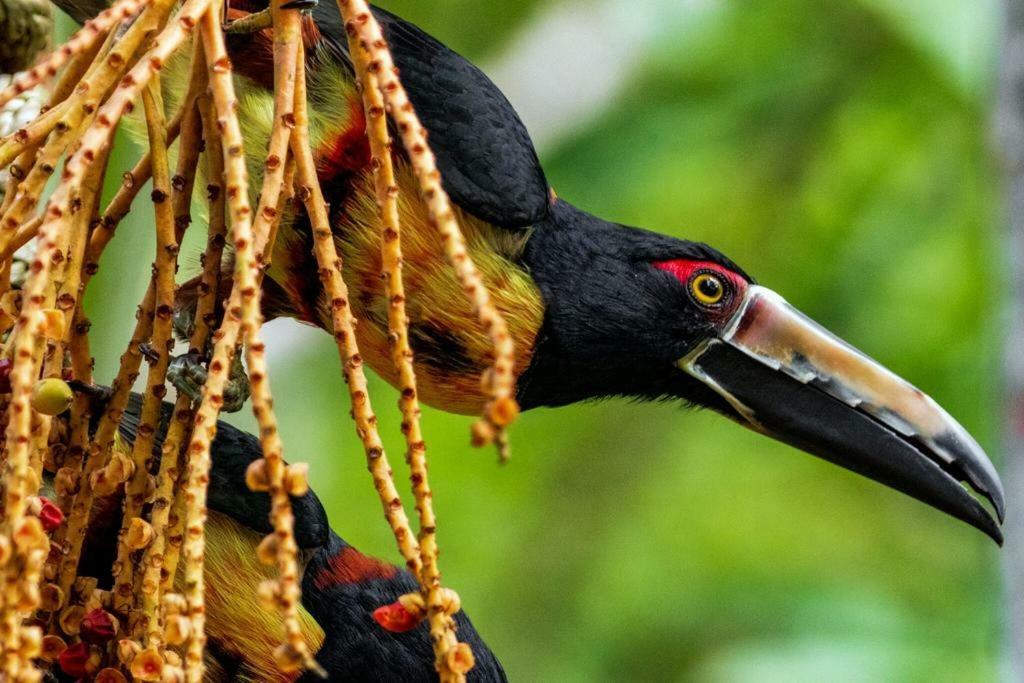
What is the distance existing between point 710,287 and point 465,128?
1.38ft

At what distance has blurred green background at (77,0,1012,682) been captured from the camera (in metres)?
3.93

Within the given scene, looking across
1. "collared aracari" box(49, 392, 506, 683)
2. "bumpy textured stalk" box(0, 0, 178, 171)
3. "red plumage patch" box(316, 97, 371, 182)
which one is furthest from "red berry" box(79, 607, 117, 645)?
"red plumage patch" box(316, 97, 371, 182)

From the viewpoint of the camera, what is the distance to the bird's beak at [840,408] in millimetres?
1924

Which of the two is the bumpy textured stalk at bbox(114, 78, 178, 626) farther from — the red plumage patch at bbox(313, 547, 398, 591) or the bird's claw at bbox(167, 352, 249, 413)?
the red plumage patch at bbox(313, 547, 398, 591)

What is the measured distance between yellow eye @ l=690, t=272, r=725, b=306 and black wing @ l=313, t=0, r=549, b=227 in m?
0.26

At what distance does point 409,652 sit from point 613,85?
2299 mm

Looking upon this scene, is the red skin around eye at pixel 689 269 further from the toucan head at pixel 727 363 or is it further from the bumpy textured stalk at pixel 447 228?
the bumpy textured stalk at pixel 447 228

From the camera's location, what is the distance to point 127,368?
46.2 inches

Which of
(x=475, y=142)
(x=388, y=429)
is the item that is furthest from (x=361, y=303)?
(x=388, y=429)

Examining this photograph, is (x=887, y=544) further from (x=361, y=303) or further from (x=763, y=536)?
(x=361, y=303)

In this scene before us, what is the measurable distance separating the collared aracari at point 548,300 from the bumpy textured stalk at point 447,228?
0.59m

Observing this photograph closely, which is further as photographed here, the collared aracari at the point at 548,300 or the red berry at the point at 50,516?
the collared aracari at the point at 548,300

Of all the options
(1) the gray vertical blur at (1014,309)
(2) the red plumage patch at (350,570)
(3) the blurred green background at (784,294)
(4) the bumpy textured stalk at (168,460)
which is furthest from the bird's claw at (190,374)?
(3) the blurred green background at (784,294)

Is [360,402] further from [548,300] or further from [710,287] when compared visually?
[710,287]
